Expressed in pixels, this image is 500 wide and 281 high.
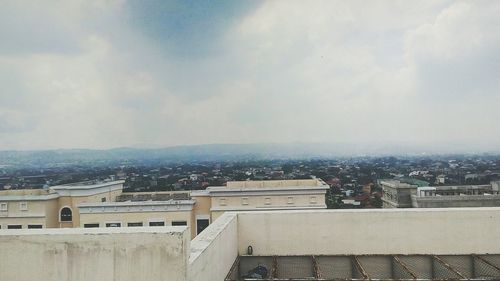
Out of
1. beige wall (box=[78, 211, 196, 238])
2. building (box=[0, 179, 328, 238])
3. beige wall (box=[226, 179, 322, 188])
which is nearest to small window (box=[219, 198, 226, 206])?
building (box=[0, 179, 328, 238])

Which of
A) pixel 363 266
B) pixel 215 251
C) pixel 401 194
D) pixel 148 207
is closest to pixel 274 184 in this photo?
pixel 148 207

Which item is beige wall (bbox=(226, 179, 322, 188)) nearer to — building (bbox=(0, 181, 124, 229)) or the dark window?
the dark window

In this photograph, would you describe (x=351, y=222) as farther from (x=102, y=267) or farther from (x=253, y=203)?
(x=253, y=203)

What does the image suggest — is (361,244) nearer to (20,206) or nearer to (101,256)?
(101,256)

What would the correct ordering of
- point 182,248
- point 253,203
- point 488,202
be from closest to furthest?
point 182,248 → point 253,203 → point 488,202

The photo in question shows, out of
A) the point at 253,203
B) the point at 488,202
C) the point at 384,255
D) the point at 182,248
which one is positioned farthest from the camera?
the point at 488,202

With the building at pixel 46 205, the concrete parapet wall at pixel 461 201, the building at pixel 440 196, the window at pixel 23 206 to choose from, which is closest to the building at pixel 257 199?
the building at pixel 46 205

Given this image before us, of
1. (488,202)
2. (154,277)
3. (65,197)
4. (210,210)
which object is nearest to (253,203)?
(210,210)
